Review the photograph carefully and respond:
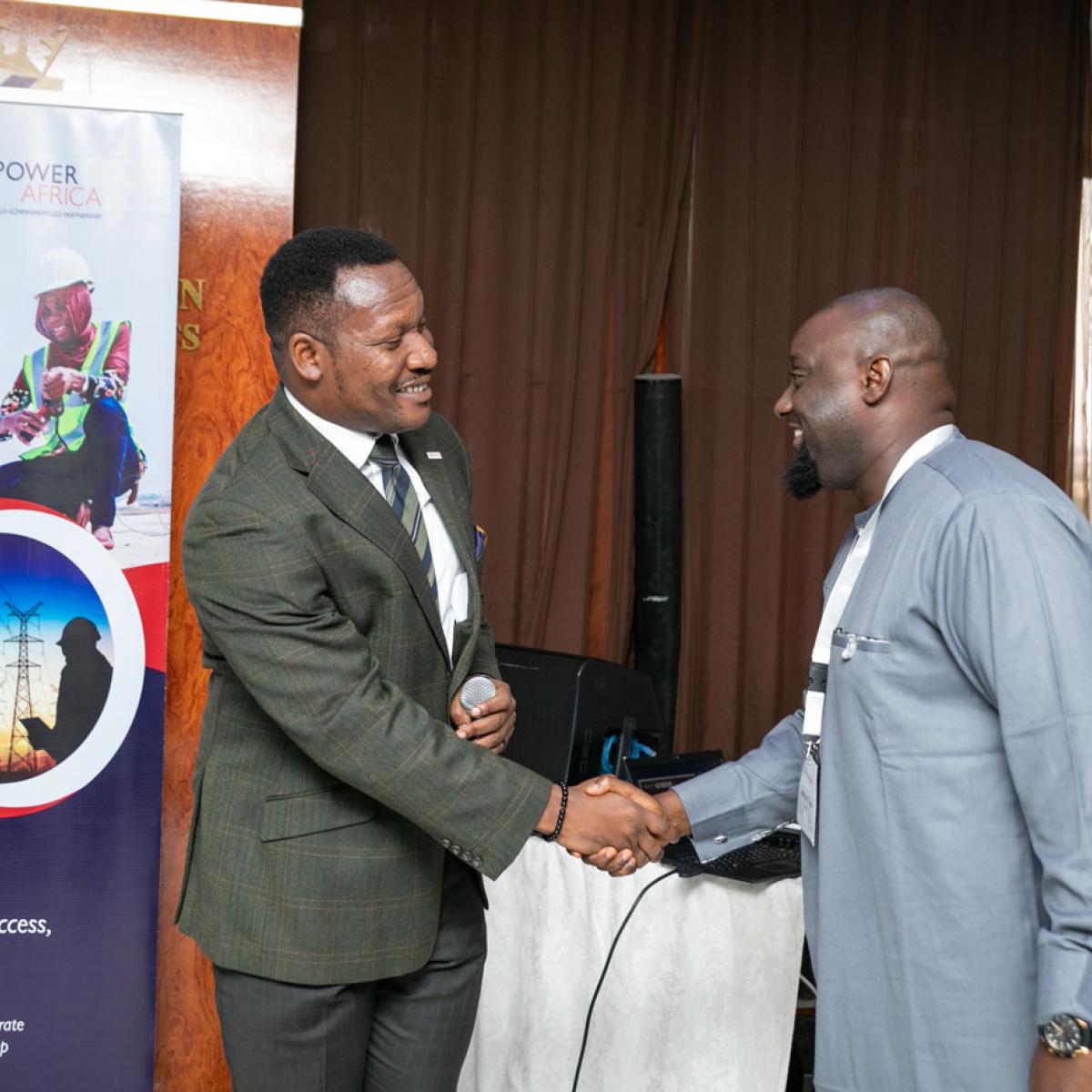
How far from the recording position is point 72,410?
2.89m

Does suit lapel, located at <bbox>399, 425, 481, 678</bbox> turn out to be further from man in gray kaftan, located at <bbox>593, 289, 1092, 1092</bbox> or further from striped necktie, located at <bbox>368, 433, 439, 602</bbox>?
man in gray kaftan, located at <bbox>593, 289, 1092, 1092</bbox>

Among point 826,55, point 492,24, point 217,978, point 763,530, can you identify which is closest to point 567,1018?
point 217,978

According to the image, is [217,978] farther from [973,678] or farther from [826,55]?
[826,55]

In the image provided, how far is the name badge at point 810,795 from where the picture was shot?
1776 mm

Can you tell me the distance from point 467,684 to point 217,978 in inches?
22.3

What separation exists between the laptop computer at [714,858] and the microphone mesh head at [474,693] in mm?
763

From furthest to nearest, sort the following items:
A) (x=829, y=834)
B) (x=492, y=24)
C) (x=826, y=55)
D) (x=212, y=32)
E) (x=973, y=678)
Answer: (x=826, y=55) → (x=492, y=24) → (x=212, y=32) → (x=829, y=834) → (x=973, y=678)

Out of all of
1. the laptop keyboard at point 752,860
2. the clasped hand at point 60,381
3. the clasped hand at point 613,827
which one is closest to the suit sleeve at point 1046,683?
the clasped hand at point 613,827

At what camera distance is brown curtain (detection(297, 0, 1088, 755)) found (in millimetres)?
4281

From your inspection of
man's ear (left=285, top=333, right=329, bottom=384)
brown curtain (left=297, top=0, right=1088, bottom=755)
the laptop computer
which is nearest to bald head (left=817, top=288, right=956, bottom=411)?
man's ear (left=285, top=333, right=329, bottom=384)

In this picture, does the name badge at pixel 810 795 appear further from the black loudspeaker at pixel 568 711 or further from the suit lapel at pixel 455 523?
the black loudspeaker at pixel 568 711

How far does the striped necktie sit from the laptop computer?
906 millimetres

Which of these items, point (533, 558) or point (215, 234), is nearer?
point (215, 234)

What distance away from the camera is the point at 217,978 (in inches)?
75.6
